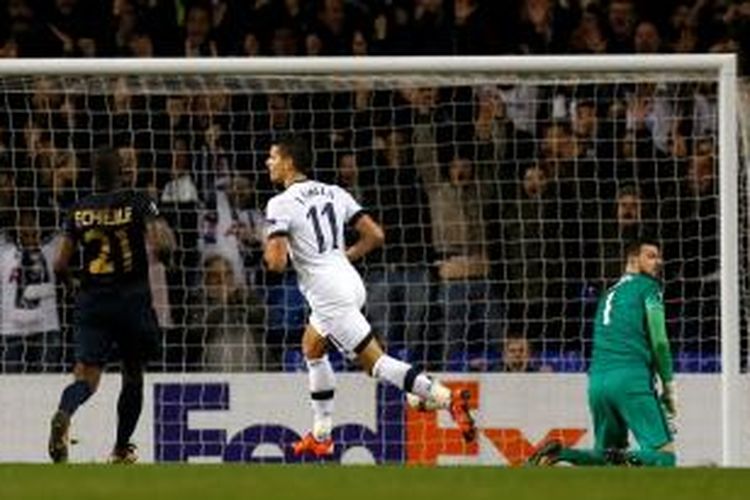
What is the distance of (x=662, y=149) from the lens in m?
15.4

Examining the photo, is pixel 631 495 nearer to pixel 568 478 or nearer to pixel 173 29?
pixel 568 478

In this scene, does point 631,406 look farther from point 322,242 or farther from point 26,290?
point 26,290

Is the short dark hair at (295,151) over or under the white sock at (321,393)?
over

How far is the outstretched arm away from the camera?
47.2 feet

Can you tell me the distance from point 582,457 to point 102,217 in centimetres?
285

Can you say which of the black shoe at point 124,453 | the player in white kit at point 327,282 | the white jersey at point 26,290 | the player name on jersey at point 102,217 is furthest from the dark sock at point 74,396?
the player in white kit at point 327,282

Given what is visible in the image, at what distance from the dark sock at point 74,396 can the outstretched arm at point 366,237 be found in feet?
5.27

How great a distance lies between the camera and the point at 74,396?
14508 millimetres

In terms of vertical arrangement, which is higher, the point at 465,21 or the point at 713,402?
the point at 465,21

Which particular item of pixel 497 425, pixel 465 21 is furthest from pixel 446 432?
pixel 465 21

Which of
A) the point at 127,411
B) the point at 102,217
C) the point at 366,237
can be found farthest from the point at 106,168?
the point at 366,237

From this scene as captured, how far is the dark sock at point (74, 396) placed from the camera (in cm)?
1441

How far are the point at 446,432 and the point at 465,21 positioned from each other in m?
3.07

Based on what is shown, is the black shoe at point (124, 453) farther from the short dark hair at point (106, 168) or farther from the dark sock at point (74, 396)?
the short dark hair at point (106, 168)
